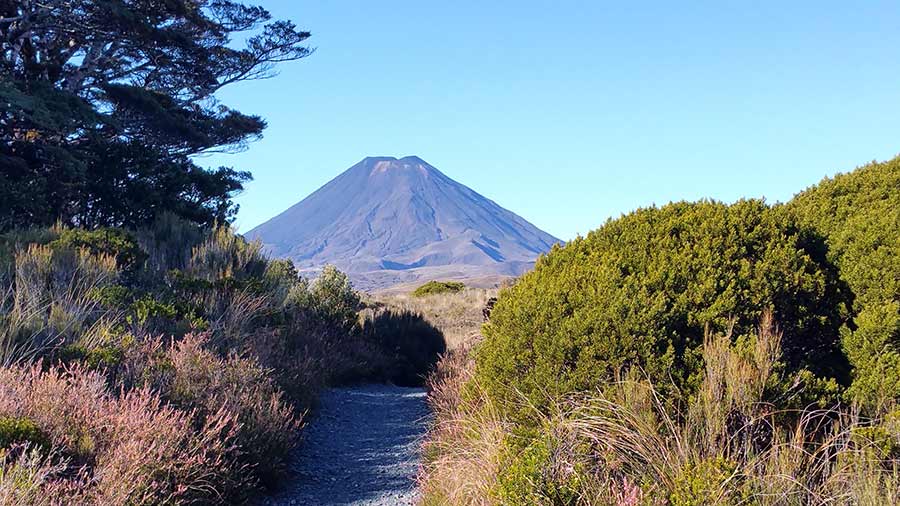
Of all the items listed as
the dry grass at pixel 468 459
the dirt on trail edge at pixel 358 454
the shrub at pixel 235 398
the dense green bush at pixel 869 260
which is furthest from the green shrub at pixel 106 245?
the dense green bush at pixel 869 260

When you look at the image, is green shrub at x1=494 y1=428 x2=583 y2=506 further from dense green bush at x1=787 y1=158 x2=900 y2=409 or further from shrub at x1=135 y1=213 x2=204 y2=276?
shrub at x1=135 y1=213 x2=204 y2=276

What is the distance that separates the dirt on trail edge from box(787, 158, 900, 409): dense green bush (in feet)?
9.84

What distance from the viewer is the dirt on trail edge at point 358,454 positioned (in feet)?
16.2

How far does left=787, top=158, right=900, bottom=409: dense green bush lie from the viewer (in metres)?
3.52

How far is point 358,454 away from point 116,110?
44.7ft

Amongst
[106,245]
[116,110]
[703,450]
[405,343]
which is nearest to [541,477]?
[703,450]

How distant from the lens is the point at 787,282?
12.7 ft

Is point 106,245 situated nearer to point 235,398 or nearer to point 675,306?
point 235,398

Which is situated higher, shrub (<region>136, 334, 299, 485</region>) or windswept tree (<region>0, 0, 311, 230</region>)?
windswept tree (<region>0, 0, 311, 230</region>)

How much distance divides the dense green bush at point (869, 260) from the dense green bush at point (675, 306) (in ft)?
0.48

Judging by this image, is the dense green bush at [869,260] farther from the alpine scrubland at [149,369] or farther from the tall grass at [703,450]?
the alpine scrubland at [149,369]

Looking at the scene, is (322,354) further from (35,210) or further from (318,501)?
(35,210)

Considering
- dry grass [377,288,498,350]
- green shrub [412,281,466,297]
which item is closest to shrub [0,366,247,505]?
dry grass [377,288,498,350]

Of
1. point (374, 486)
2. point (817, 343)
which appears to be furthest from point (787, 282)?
point (374, 486)
